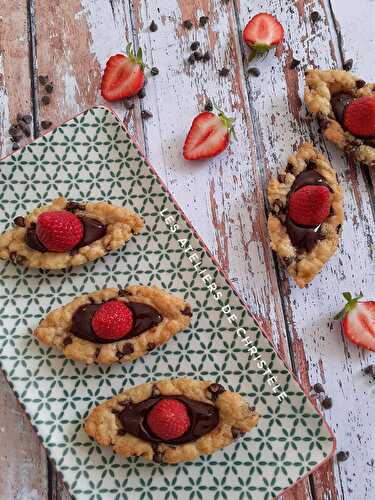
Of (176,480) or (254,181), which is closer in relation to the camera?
(176,480)

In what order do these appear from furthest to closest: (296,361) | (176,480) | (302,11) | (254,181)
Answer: (302,11) → (254,181) → (296,361) → (176,480)

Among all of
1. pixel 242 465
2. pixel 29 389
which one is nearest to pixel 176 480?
pixel 242 465

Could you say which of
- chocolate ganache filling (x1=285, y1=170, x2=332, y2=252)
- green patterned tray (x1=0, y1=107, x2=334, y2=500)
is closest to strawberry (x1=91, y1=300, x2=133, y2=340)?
green patterned tray (x1=0, y1=107, x2=334, y2=500)

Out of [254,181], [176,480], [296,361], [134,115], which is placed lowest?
[176,480]

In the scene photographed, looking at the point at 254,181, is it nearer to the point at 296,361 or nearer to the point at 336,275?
the point at 336,275

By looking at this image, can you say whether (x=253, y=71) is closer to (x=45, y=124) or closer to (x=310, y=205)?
(x=310, y=205)
